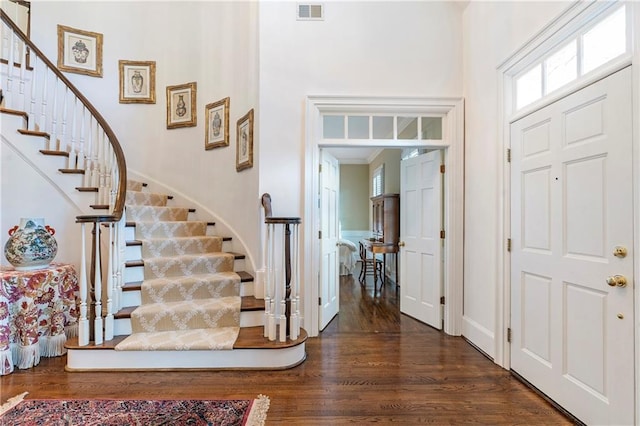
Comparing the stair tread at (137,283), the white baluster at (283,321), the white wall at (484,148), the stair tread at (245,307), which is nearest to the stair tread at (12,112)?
the stair tread at (137,283)

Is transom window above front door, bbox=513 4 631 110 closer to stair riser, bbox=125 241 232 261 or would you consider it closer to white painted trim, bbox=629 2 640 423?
white painted trim, bbox=629 2 640 423

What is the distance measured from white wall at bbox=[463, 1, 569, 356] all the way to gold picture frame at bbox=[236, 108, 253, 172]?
2.27m

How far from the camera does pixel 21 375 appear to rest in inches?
85.6

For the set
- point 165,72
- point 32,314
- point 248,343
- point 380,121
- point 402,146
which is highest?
point 165,72

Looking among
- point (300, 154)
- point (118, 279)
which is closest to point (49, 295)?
point (118, 279)

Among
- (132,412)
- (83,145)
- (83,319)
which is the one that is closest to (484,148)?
(132,412)

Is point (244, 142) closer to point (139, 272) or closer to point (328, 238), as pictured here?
point (328, 238)

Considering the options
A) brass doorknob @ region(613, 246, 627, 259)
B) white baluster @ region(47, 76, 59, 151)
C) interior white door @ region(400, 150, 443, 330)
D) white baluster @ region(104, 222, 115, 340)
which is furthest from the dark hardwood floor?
white baluster @ region(47, 76, 59, 151)

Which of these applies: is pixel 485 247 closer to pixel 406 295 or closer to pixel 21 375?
pixel 406 295

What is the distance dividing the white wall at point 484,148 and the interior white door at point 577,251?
256mm

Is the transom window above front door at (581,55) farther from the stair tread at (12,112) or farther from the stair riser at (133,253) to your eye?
the stair tread at (12,112)

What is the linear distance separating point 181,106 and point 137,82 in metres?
0.74

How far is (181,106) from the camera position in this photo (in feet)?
13.4

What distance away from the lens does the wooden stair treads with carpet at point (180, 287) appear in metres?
2.38
